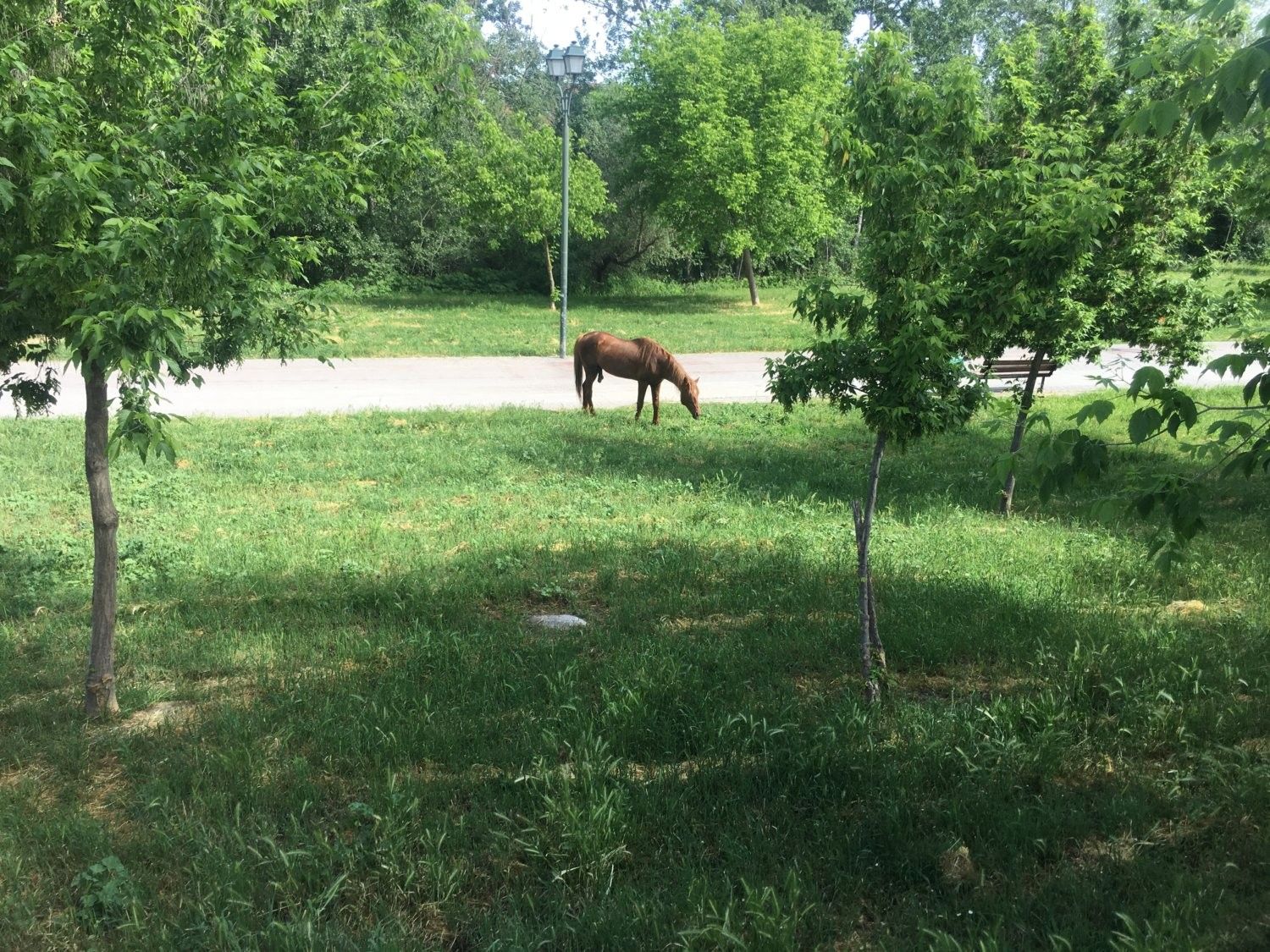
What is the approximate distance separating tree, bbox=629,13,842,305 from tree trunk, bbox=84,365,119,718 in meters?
29.7

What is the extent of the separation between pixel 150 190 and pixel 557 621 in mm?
3691

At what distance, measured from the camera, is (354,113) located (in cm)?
584

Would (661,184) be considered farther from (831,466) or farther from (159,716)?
(159,716)

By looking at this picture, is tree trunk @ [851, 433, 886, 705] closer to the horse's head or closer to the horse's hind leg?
the horse's head

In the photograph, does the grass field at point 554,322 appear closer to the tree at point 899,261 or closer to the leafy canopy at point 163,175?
the leafy canopy at point 163,175

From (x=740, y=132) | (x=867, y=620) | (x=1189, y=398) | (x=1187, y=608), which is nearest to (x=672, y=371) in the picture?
(x=1187, y=608)

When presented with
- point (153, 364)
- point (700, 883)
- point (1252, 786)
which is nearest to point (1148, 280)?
point (1252, 786)

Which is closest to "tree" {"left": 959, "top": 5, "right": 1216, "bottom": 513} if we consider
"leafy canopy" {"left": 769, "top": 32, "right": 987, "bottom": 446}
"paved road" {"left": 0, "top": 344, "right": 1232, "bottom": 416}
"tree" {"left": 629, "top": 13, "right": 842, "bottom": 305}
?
"leafy canopy" {"left": 769, "top": 32, "right": 987, "bottom": 446}

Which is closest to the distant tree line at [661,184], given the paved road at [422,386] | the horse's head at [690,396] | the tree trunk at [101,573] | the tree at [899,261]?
the paved road at [422,386]

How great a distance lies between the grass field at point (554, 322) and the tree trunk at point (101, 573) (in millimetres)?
15873

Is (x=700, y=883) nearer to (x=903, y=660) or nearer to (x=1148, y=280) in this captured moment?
(x=903, y=660)

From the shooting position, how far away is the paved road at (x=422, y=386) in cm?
1703

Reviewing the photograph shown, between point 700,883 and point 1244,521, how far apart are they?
8.52 m

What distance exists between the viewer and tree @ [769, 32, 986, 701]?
5586 millimetres
